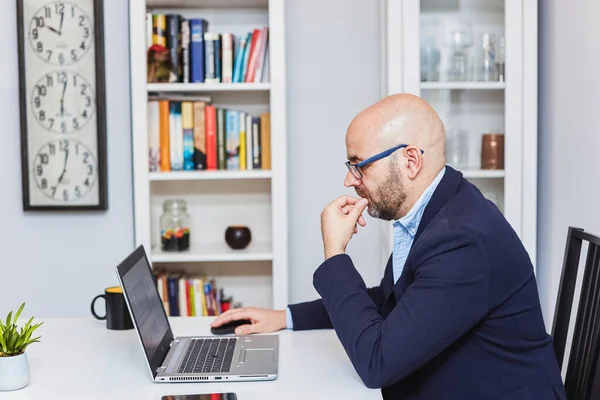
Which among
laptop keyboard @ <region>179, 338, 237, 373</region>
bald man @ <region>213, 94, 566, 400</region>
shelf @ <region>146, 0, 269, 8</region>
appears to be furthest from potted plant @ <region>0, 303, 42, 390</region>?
shelf @ <region>146, 0, 269, 8</region>

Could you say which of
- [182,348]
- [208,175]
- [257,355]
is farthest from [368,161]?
[208,175]

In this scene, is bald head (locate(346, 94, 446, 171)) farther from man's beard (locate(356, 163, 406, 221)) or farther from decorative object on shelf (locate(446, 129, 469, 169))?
decorative object on shelf (locate(446, 129, 469, 169))

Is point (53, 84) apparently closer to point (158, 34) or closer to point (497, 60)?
point (158, 34)

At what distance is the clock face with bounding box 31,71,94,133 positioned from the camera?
10.2ft

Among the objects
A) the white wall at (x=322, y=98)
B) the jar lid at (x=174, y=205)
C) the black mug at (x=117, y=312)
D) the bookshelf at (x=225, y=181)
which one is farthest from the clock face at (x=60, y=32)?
the black mug at (x=117, y=312)

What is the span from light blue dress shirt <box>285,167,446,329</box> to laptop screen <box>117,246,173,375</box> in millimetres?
576

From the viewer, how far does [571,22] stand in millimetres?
2600

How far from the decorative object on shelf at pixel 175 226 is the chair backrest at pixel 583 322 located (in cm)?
176

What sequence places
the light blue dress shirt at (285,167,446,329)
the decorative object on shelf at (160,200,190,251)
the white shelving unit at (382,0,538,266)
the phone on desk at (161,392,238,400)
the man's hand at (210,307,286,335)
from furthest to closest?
1. the decorative object on shelf at (160,200,190,251)
2. the white shelving unit at (382,0,538,266)
3. the man's hand at (210,307,286,335)
4. the light blue dress shirt at (285,167,446,329)
5. the phone on desk at (161,392,238,400)

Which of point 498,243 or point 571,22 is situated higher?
point 571,22

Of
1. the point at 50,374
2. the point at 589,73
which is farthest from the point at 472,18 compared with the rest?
the point at 50,374

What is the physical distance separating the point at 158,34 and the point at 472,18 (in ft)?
4.27

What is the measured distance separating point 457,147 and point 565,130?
1.45 ft

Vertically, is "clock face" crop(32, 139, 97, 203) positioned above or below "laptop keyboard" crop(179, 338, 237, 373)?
above
